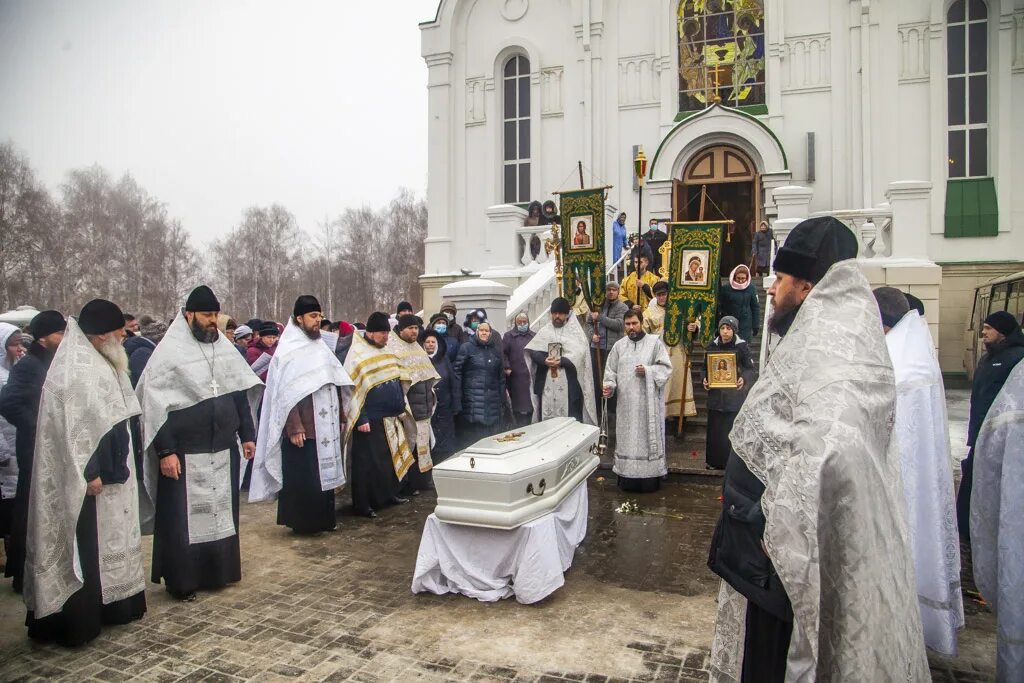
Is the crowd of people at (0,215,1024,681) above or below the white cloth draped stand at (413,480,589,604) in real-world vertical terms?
above

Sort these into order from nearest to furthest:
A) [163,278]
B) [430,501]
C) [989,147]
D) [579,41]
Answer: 1. [430,501]
2. [989,147]
3. [579,41]
4. [163,278]

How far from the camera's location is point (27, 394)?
14.6 feet

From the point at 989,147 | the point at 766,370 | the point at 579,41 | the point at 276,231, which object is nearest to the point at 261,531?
the point at 766,370

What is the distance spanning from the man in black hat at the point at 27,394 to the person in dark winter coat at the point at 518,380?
16.7 feet

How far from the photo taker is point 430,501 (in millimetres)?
7180

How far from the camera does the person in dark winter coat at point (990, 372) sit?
5.63 m

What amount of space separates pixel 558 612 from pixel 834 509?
8.33 feet

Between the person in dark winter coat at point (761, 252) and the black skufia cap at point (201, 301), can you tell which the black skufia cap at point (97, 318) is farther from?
the person in dark winter coat at point (761, 252)

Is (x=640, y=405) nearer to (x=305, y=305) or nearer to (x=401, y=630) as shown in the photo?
(x=305, y=305)

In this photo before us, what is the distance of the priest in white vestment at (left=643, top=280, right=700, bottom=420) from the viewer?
31.3ft

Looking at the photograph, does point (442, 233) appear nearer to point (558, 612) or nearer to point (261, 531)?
point (261, 531)

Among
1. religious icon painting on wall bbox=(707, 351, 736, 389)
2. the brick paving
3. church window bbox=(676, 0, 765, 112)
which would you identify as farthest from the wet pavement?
church window bbox=(676, 0, 765, 112)

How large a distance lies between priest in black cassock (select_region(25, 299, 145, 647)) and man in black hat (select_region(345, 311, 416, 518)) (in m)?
2.44

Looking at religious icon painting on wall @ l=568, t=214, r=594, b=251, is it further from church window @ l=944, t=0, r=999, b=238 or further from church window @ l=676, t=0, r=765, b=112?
church window @ l=944, t=0, r=999, b=238
